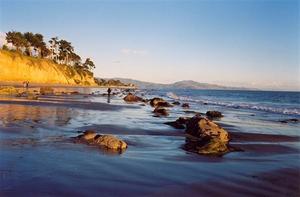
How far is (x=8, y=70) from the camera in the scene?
75.2 meters

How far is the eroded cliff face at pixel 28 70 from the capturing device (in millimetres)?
74831

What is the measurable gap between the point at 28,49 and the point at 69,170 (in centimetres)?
10196

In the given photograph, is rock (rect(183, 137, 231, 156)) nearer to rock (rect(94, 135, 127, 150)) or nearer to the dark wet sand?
rock (rect(94, 135, 127, 150))

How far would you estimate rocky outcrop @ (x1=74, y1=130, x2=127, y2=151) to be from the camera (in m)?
10.5

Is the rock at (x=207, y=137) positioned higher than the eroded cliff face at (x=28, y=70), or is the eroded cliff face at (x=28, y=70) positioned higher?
the eroded cliff face at (x=28, y=70)

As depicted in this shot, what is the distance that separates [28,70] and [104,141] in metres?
77.7

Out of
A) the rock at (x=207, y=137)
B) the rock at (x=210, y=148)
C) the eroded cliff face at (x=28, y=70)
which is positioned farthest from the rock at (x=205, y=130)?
the eroded cliff face at (x=28, y=70)

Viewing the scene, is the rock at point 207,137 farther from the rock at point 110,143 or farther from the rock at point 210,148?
the rock at point 110,143

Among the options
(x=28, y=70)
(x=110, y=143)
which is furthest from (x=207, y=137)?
(x=28, y=70)

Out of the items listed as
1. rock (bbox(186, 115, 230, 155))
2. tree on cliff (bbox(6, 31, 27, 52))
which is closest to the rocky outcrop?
rock (bbox(186, 115, 230, 155))

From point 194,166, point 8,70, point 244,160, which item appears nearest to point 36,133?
point 194,166

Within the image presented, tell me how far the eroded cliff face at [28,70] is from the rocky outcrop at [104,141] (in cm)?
6775

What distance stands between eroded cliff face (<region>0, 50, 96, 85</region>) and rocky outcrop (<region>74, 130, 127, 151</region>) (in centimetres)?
6775

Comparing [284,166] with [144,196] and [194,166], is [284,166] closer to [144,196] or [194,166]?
[194,166]
